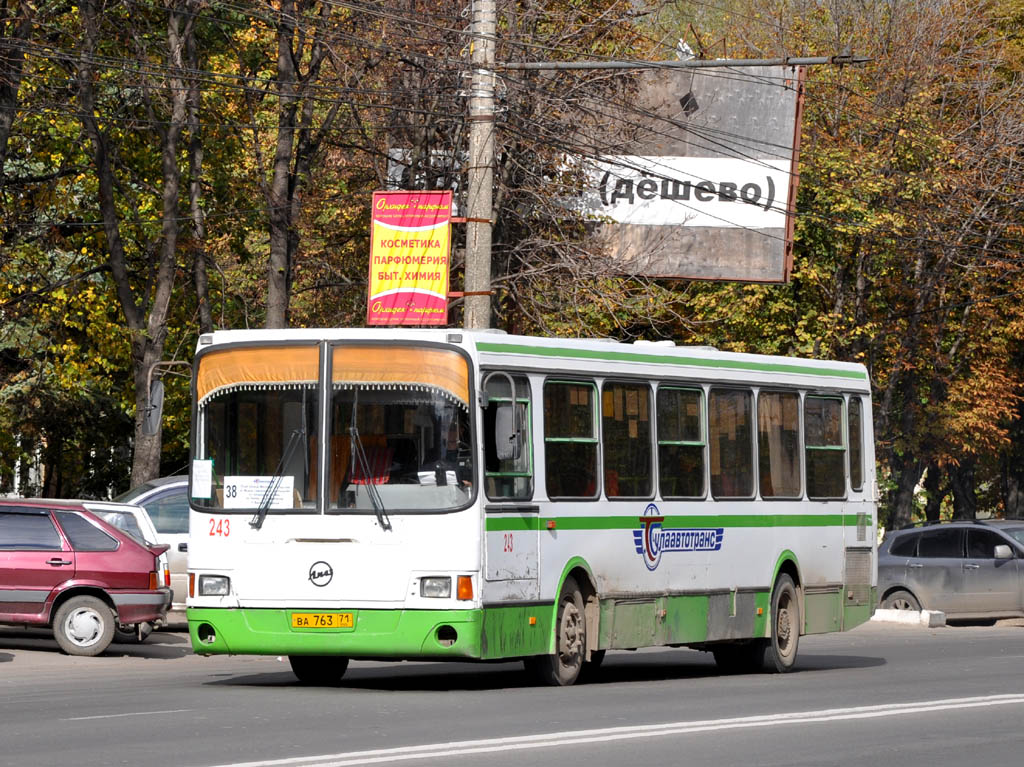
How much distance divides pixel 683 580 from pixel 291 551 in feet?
13.1

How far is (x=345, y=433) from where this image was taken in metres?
14.5

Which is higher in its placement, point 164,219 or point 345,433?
point 164,219

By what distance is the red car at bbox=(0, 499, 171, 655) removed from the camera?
20312 millimetres

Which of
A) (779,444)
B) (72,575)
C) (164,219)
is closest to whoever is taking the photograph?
(779,444)

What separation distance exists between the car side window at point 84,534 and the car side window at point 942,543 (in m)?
13.5

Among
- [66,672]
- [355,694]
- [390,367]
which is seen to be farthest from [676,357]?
[66,672]

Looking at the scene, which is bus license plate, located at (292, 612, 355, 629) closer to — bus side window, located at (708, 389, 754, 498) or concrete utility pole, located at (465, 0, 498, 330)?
bus side window, located at (708, 389, 754, 498)

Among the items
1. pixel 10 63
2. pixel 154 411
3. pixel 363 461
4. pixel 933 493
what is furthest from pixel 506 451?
pixel 933 493

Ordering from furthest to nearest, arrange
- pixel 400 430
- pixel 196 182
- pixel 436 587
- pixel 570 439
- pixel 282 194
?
1. pixel 196 182
2. pixel 282 194
3. pixel 570 439
4. pixel 400 430
5. pixel 436 587

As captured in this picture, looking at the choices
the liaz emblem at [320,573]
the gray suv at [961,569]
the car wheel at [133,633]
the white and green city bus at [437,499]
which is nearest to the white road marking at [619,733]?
the white and green city bus at [437,499]

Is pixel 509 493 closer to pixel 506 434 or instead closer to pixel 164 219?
pixel 506 434

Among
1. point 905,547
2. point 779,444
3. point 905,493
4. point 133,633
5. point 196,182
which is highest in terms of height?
point 196,182

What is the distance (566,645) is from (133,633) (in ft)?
28.9

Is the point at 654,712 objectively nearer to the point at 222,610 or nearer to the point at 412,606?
the point at 412,606
